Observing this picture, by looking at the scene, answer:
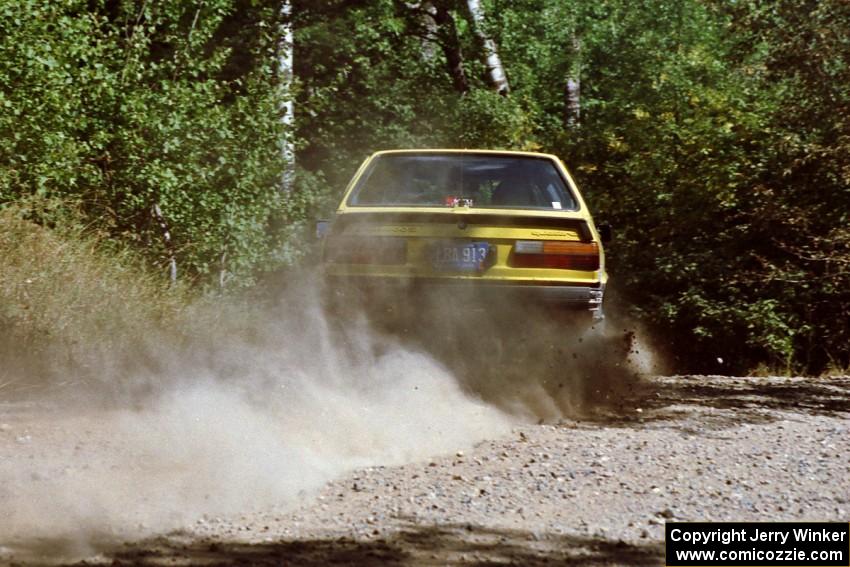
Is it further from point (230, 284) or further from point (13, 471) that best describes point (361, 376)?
point (230, 284)

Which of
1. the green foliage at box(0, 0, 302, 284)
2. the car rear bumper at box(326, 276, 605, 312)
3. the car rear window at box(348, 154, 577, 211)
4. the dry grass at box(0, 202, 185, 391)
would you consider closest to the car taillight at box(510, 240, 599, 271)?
the car rear bumper at box(326, 276, 605, 312)

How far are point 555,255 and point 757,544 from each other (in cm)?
320

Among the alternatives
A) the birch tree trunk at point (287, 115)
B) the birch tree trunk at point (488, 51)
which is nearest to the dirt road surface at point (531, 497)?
the birch tree trunk at point (287, 115)

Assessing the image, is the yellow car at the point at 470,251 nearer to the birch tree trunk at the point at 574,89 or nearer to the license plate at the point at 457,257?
the license plate at the point at 457,257

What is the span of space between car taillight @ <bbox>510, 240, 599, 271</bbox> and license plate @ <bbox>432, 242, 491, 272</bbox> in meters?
0.26

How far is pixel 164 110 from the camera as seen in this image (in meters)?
12.1

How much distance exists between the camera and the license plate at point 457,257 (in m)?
7.76

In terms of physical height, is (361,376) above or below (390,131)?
below

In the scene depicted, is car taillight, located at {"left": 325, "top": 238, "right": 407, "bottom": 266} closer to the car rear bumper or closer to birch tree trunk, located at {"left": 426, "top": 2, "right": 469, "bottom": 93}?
the car rear bumper

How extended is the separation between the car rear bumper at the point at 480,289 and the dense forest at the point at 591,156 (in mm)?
3038

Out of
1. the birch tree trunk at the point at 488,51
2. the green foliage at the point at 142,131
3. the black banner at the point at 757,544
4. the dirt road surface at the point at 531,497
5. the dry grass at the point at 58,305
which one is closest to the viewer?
the dirt road surface at the point at 531,497

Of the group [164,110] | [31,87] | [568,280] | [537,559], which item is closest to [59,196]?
[31,87]

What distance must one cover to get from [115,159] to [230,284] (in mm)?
2568

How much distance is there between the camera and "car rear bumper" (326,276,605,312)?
7758 millimetres
